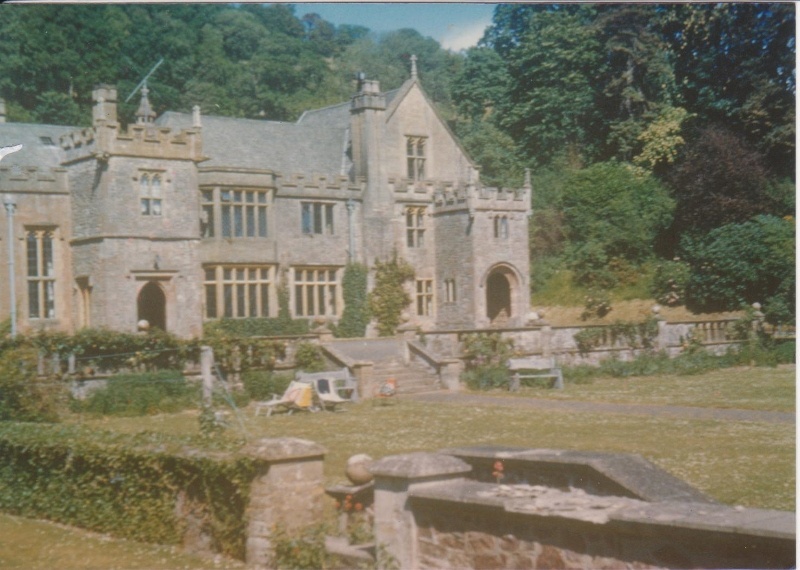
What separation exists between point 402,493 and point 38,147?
2371cm

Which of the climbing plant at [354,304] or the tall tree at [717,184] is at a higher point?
the tall tree at [717,184]

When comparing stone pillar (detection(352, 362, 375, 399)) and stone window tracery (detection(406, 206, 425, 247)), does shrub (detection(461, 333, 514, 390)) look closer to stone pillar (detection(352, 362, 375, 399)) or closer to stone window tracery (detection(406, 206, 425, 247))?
stone pillar (detection(352, 362, 375, 399))

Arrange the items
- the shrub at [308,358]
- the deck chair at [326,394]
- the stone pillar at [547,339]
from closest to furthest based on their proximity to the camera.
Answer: the deck chair at [326,394] → the shrub at [308,358] → the stone pillar at [547,339]

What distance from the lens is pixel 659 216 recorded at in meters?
19.8

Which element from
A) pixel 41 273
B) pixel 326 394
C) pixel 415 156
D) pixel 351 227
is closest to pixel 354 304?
pixel 351 227

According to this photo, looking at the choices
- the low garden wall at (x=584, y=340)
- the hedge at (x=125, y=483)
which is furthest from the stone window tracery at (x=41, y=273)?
the hedge at (x=125, y=483)

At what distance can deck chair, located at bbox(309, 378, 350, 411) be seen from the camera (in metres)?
18.9

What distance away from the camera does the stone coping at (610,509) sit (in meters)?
5.67

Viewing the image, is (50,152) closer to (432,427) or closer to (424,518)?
(432,427)

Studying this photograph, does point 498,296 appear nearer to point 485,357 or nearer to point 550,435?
point 485,357

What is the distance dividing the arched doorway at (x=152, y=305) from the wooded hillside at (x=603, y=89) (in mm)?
5470

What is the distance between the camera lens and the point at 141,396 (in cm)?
1959

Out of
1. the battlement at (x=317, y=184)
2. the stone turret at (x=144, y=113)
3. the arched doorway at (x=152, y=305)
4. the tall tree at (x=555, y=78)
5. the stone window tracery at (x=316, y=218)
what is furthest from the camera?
the stone window tracery at (x=316, y=218)

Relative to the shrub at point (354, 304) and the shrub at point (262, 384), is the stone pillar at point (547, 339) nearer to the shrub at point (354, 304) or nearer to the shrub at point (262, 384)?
the shrub at point (262, 384)
